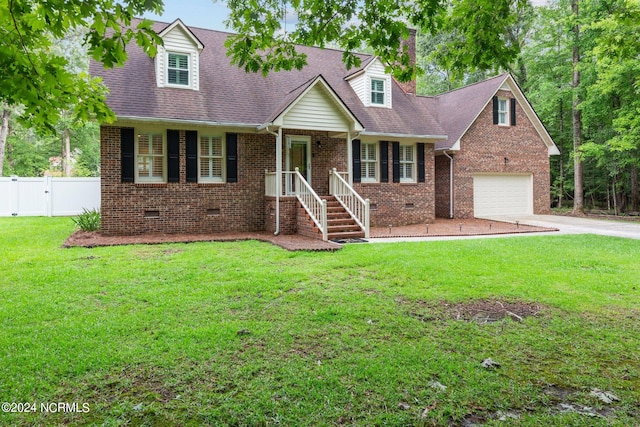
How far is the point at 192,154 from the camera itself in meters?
13.2

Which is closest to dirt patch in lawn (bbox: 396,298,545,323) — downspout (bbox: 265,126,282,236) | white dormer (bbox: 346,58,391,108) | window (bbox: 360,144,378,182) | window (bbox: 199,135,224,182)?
downspout (bbox: 265,126,282,236)

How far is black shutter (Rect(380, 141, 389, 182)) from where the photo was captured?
16.1m

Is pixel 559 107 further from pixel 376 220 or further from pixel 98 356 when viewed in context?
→ pixel 98 356

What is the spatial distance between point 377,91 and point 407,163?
9.94 feet

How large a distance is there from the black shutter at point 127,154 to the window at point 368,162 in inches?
303

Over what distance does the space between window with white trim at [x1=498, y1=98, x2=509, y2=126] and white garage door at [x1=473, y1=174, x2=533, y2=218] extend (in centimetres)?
245

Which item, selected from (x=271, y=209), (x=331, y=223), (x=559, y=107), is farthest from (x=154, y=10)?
(x=559, y=107)

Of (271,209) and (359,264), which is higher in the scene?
(271,209)

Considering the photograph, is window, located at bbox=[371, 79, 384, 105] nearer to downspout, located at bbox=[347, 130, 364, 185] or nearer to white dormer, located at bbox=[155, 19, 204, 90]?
downspout, located at bbox=[347, 130, 364, 185]

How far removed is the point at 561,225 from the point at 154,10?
54.3 feet

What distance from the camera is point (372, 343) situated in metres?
4.23

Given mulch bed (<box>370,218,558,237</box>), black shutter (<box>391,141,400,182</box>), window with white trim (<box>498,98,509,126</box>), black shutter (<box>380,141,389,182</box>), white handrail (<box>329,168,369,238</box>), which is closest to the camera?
white handrail (<box>329,168,369,238</box>)

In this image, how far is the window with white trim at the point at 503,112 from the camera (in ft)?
65.4

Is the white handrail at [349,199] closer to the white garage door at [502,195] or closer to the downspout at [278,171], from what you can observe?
the downspout at [278,171]
